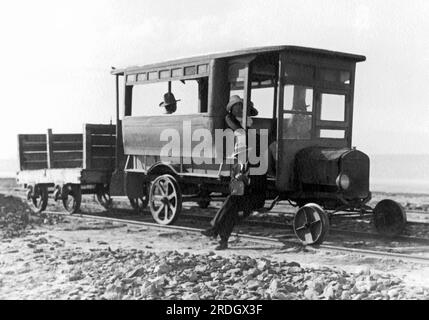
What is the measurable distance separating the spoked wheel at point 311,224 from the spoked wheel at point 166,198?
2.81m

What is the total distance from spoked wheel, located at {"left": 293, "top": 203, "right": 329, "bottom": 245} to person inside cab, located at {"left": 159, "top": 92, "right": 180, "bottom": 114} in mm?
4138

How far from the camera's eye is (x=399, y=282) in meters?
6.48

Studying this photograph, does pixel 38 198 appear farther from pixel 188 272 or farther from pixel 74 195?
pixel 188 272

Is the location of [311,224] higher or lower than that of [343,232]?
higher

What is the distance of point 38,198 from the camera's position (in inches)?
570

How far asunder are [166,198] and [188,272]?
15.7 ft

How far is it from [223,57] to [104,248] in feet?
12.3

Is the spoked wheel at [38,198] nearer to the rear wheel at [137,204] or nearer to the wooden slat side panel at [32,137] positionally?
the wooden slat side panel at [32,137]

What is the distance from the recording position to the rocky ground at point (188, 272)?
613 cm

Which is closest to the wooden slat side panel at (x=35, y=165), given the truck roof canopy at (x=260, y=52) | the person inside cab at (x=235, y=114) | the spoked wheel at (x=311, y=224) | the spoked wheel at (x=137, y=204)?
the spoked wheel at (x=137, y=204)

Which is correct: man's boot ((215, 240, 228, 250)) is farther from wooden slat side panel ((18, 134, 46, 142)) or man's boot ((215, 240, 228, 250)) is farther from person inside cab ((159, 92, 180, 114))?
wooden slat side panel ((18, 134, 46, 142))

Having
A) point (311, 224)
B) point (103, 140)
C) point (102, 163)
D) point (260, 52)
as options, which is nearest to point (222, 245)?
point (311, 224)

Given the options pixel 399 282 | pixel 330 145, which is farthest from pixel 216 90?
pixel 399 282
